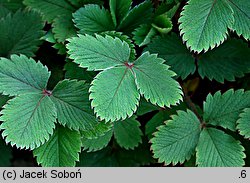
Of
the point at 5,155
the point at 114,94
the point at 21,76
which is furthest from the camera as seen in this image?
the point at 5,155

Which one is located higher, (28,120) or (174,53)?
(174,53)

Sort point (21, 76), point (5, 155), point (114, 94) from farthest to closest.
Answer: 1. point (5, 155)
2. point (21, 76)
3. point (114, 94)

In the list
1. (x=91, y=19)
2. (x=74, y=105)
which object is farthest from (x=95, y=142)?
(x=91, y=19)

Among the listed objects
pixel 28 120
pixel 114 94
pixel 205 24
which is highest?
pixel 205 24

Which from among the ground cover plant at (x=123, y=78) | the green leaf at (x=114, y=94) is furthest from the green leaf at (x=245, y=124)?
the green leaf at (x=114, y=94)

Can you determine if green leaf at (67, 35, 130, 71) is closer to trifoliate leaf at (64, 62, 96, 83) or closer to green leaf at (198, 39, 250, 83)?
trifoliate leaf at (64, 62, 96, 83)

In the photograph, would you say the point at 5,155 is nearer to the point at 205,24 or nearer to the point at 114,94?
the point at 114,94

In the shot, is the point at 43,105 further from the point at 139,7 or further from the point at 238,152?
the point at 238,152
